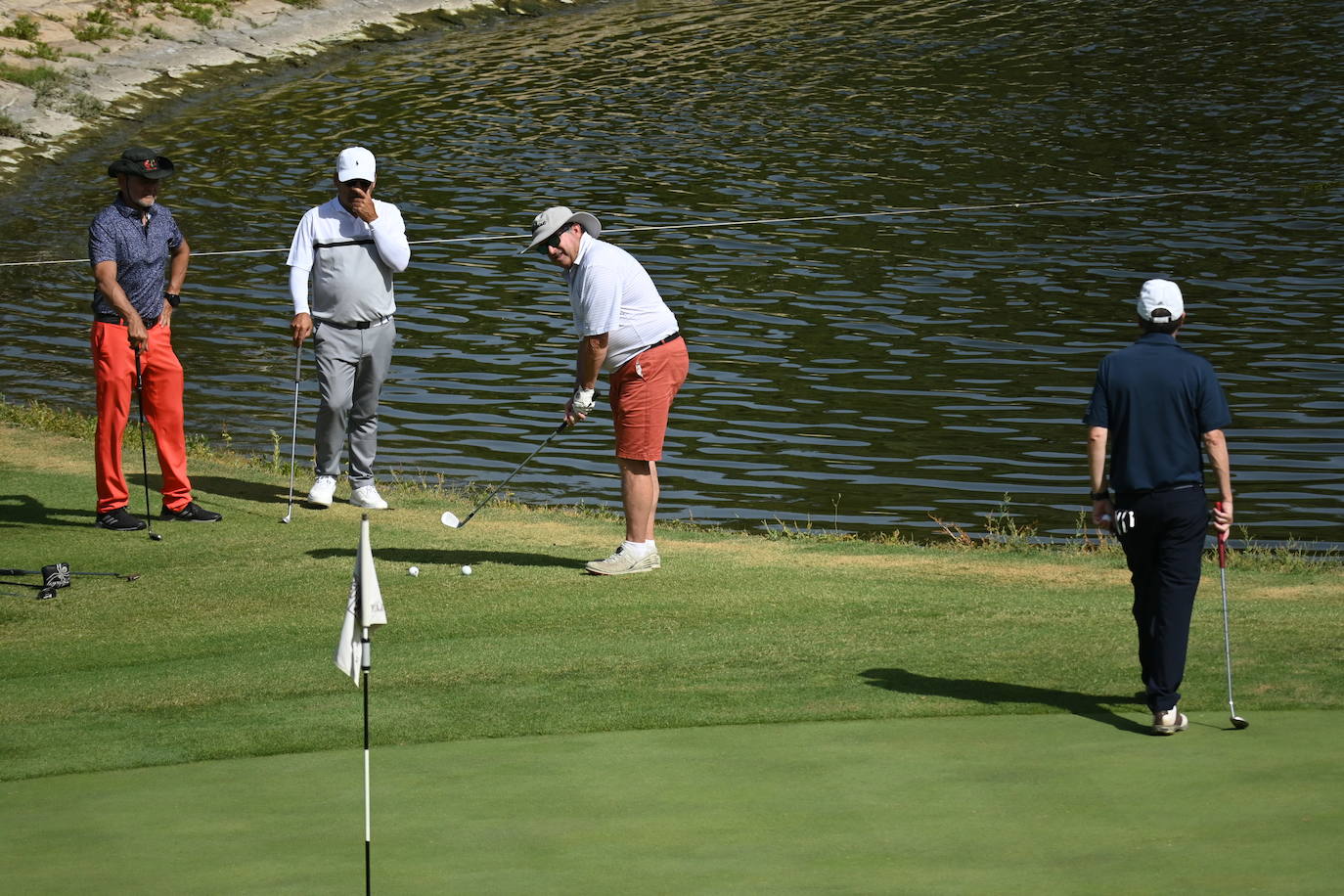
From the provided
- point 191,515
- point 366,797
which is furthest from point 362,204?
point 366,797

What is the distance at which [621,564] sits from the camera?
33.1ft

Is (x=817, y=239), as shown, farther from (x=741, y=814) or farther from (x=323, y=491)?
(x=741, y=814)

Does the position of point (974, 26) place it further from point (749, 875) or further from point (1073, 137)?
point (749, 875)

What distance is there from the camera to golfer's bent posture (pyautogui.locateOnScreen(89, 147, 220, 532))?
1092 centimetres

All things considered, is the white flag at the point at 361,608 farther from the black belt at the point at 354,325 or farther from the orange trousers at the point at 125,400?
the black belt at the point at 354,325

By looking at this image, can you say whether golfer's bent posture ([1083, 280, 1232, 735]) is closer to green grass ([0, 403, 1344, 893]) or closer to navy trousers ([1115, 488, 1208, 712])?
navy trousers ([1115, 488, 1208, 712])

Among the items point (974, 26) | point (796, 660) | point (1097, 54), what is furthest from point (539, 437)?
point (974, 26)

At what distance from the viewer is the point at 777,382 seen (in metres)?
17.6

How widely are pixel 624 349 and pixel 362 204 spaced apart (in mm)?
2450

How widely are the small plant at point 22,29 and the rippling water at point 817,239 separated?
130 inches

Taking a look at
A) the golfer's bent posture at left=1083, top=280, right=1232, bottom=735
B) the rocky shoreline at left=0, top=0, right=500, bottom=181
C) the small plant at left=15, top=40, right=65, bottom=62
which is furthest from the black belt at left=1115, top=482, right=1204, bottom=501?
the small plant at left=15, top=40, right=65, bottom=62

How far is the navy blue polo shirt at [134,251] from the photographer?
35.9 ft

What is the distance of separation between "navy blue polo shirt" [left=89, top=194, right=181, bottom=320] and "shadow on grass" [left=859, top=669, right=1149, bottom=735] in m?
5.39

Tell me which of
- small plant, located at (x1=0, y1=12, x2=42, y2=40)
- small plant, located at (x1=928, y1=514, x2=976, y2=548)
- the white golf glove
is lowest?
small plant, located at (x1=928, y1=514, x2=976, y2=548)
